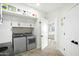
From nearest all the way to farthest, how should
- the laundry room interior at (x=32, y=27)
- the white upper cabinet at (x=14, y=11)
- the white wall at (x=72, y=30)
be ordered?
the white wall at (x=72, y=30) → the white upper cabinet at (x=14, y=11) → the laundry room interior at (x=32, y=27)

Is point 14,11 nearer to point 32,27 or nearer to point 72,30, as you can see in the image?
point 32,27

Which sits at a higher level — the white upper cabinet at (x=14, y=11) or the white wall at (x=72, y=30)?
the white upper cabinet at (x=14, y=11)

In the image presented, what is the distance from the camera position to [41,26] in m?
4.65

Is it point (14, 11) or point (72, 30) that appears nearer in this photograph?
point (72, 30)

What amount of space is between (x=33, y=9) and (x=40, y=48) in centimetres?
239

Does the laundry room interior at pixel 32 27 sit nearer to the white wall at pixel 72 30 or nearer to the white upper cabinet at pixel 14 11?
the white upper cabinet at pixel 14 11

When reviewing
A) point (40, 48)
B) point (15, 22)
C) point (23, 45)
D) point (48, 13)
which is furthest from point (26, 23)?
point (48, 13)

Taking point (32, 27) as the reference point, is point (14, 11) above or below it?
above

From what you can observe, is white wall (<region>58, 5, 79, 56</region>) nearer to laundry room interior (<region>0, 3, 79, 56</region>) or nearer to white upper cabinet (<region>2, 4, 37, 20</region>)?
laundry room interior (<region>0, 3, 79, 56</region>)

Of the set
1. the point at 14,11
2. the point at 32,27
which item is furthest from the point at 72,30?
the point at 32,27

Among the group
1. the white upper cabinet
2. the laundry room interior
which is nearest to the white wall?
the laundry room interior

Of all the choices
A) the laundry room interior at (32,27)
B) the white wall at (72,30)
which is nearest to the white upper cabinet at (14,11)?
the laundry room interior at (32,27)

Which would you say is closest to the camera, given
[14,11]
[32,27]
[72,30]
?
[72,30]

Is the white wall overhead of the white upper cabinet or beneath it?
beneath
